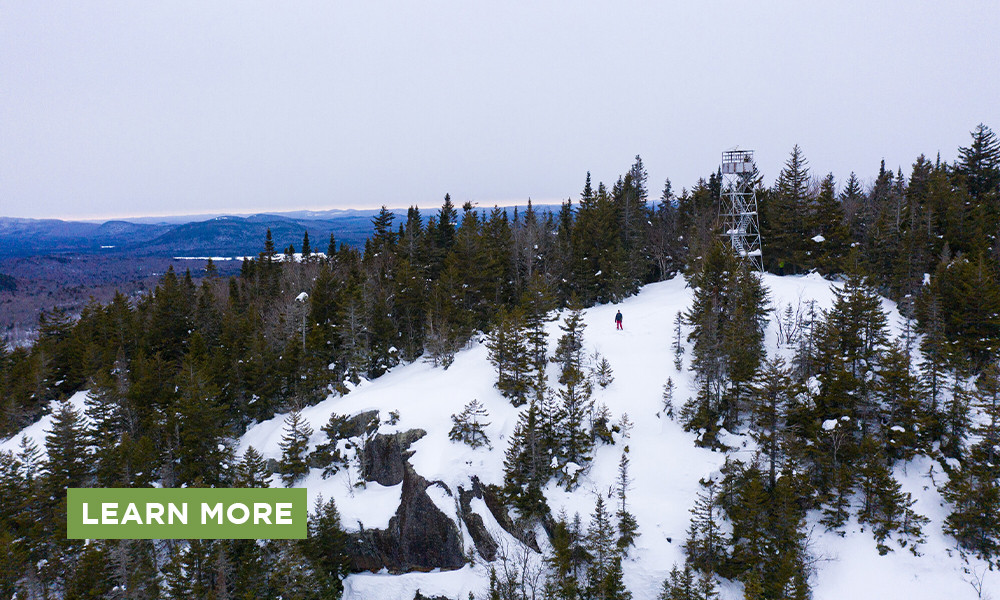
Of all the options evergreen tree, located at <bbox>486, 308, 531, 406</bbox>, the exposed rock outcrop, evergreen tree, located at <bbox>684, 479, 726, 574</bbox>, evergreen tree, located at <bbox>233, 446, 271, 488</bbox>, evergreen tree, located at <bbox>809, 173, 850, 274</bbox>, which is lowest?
the exposed rock outcrop

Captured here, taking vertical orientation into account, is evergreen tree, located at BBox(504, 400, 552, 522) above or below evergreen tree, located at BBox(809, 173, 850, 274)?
below

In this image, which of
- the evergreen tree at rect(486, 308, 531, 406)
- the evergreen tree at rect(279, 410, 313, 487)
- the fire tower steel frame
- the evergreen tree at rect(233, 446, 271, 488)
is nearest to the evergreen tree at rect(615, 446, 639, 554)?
the evergreen tree at rect(486, 308, 531, 406)

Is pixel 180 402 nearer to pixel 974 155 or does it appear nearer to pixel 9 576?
→ pixel 9 576

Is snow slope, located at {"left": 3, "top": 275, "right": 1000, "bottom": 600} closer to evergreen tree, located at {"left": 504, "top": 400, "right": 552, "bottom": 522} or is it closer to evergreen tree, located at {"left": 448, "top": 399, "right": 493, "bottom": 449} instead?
evergreen tree, located at {"left": 448, "top": 399, "right": 493, "bottom": 449}

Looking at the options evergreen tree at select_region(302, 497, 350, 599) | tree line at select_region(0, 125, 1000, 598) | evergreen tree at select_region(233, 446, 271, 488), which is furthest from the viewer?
evergreen tree at select_region(233, 446, 271, 488)

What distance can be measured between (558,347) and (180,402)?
89.1 ft

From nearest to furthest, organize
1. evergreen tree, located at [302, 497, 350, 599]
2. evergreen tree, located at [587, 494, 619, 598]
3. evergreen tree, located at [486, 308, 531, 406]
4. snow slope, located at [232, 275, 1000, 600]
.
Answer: snow slope, located at [232, 275, 1000, 600], evergreen tree, located at [587, 494, 619, 598], evergreen tree, located at [302, 497, 350, 599], evergreen tree, located at [486, 308, 531, 406]

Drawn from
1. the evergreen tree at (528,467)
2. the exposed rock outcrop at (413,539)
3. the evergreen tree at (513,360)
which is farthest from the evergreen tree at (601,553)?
the evergreen tree at (513,360)

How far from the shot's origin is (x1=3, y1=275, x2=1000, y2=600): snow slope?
21156mm

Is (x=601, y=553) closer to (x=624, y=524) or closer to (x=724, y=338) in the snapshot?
(x=624, y=524)

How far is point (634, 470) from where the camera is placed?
27156 mm

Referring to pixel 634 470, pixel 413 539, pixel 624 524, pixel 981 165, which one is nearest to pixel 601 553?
pixel 624 524

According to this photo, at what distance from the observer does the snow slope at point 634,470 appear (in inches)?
833

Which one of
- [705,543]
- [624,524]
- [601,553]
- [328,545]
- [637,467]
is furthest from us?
[637,467]
